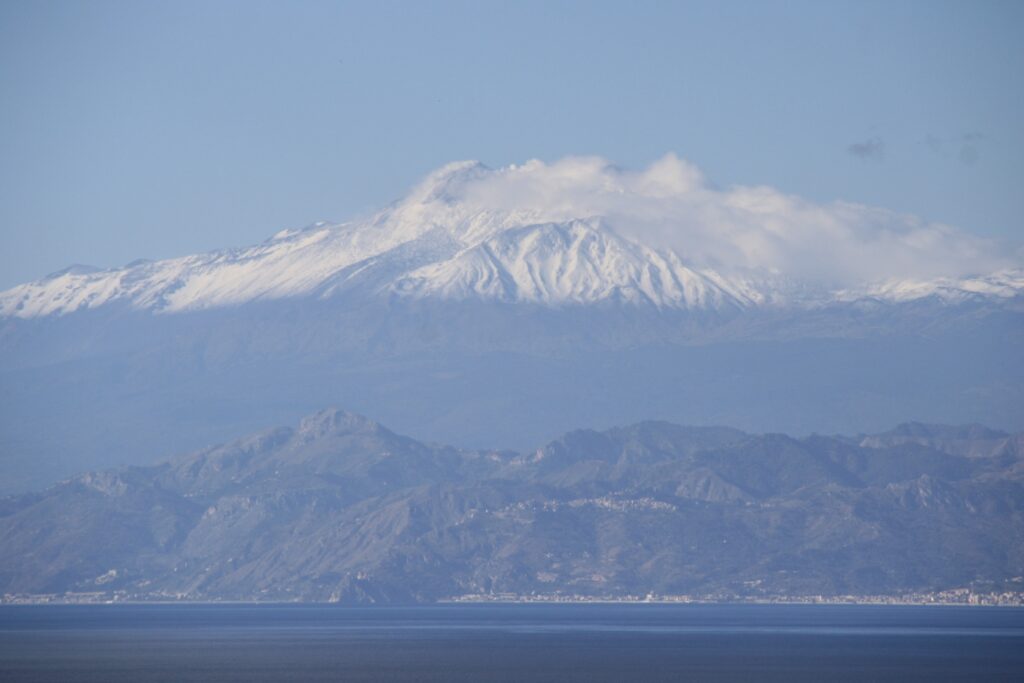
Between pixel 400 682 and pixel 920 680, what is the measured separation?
48615 millimetres

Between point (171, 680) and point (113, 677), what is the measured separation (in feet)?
19.1

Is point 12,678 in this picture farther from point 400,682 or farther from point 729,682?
point 729,682

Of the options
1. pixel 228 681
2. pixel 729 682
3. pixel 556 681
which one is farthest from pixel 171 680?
pixel 729 682

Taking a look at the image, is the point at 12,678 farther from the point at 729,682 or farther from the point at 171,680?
the point at 729,682

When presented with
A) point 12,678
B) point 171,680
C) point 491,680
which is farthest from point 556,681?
point 12,678

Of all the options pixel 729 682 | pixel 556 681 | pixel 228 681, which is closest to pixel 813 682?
pixel 729 682

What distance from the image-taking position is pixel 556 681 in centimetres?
19538

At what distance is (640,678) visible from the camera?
200m

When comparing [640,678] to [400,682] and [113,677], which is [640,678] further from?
[113,677]

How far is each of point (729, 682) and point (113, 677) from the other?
192 ft

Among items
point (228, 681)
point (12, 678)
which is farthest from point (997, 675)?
point (12, 678)

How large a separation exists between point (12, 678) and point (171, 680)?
14651mm

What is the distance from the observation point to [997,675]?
198 meters

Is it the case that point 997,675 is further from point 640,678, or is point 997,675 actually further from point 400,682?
point 400,682
